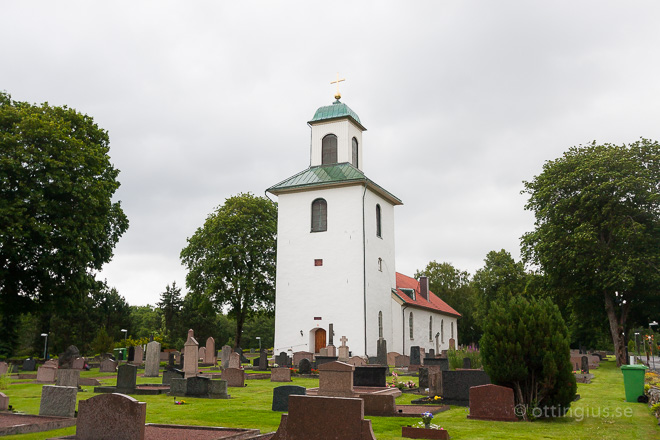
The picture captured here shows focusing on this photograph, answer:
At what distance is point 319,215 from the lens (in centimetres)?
3225

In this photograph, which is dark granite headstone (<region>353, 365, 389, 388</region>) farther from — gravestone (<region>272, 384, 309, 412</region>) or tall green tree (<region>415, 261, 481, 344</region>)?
tall green tree (<region>415, 261, 481, 344</region>)

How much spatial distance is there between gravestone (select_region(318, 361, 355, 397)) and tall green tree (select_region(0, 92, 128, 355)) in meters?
14.0

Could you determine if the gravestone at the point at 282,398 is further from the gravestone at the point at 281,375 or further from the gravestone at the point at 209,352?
the gravestone at the point at 209,352

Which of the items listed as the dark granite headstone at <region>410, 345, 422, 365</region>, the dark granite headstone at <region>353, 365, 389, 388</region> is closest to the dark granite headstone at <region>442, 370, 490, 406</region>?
the dark granite headstone at <region>353, 365, 389, 388</region>

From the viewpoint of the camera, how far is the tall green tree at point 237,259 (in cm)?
3688

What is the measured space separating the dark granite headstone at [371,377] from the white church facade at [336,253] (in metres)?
14.5

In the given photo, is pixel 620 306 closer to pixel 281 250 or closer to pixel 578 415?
pixel 281 250

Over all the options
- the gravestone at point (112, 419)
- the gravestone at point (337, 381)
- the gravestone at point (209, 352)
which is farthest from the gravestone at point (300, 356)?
the gravestone at point (112, 419)

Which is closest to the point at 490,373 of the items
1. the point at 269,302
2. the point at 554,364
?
the point at 554,364

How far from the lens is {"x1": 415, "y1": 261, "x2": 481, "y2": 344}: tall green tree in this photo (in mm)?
58062

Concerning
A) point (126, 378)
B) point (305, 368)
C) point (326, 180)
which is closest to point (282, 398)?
point (126, 378)

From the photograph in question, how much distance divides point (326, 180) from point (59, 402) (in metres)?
23.5

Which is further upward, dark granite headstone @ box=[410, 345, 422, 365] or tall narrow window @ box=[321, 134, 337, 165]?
tall narrow window @ box=[321, 134, 337, 165]

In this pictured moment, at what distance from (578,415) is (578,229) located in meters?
18.9
